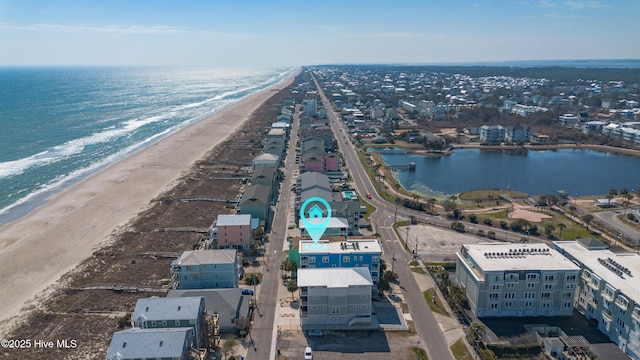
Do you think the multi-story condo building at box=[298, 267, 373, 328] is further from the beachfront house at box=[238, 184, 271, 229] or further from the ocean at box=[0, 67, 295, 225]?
the ocean at box=[0, 67, 295, 225]

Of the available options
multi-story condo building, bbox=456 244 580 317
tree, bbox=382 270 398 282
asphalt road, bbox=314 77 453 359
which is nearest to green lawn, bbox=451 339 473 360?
asphalt road, bbox=314 77 453 359

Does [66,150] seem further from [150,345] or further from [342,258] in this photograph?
[150,345]

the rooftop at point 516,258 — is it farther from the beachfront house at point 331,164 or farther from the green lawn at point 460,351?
the beachfront house at point 331,164

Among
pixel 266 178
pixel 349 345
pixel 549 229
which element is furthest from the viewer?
pixel 266 178

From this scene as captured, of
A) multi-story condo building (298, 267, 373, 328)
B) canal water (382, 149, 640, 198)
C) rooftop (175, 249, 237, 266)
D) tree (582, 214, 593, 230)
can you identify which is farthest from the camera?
canal water (382, 149, 640, 198)

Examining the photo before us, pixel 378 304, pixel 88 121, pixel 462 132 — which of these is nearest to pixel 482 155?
pixel 462 132

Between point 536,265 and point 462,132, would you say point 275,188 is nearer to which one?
point 536,265

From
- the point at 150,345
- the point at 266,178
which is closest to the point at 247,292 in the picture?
the point at 150,345
